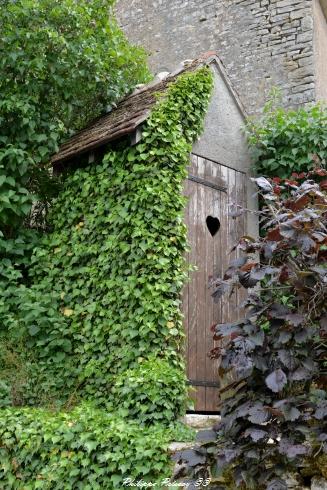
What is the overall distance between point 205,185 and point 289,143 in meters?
1.25

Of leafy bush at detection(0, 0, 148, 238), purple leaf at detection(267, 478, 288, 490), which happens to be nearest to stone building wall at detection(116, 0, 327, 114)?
leafy bush at detection(0, 0, 148, 238)

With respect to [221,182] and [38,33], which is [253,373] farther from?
[38,33]

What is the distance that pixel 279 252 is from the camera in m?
3.69

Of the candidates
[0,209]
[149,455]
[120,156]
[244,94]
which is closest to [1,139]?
[0,209]

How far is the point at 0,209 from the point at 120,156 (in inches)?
51.2

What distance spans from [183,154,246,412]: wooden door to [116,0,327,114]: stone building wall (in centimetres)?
491

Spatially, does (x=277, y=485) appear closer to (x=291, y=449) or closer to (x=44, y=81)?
(x=291, y=449)

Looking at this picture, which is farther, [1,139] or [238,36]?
[238,36]

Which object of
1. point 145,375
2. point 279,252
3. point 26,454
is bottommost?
point 26,454

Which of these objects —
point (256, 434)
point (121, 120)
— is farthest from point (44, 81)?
point (256, 434)

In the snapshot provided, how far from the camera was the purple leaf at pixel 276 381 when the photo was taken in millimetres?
3326

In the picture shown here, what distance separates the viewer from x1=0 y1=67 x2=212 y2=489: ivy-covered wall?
452cm

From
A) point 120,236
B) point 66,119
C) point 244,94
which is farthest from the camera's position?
point 244,94

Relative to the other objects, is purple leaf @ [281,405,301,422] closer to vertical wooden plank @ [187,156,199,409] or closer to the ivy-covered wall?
the ivy-covered wall
